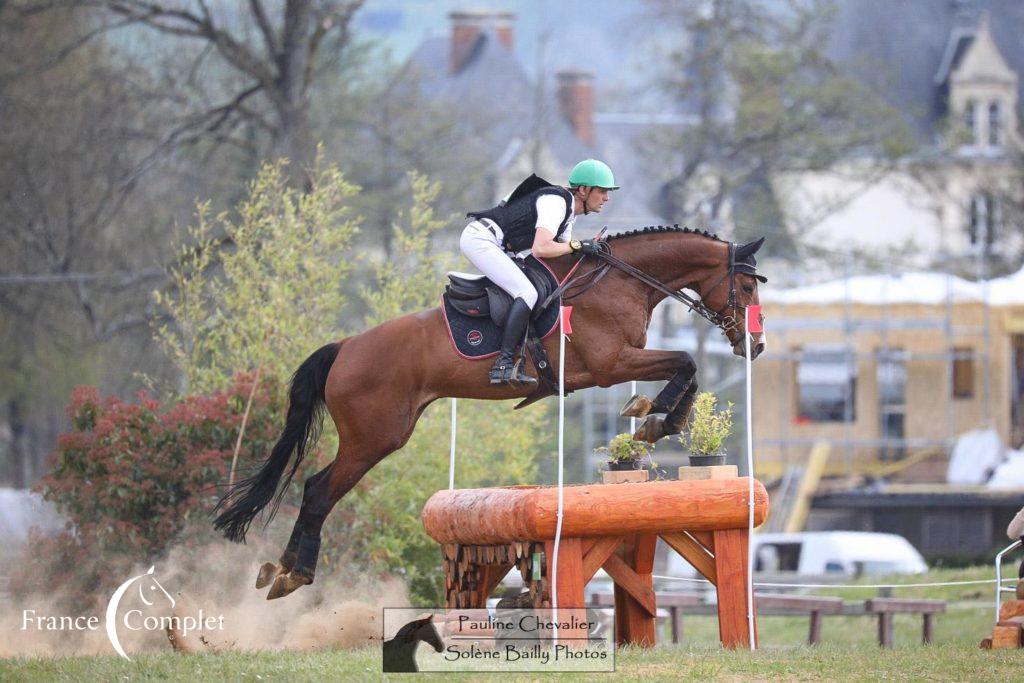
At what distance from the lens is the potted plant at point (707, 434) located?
800cm

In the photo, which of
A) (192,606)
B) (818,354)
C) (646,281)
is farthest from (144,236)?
(646,281)

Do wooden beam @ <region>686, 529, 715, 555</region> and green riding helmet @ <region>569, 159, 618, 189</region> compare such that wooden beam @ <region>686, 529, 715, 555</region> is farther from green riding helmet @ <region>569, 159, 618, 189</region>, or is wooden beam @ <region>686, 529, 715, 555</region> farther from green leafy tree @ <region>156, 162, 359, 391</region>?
green leafy tree @ <region>156, 162, 359, 391</region>

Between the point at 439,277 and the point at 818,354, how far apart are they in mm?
15675

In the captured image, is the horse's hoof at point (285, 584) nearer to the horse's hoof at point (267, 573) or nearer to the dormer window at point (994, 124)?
the horse's hoof at point (267, 573)

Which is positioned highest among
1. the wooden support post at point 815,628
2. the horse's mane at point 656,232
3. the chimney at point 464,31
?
the chimney at point 464,31

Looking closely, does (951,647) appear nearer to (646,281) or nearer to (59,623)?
(646,281)

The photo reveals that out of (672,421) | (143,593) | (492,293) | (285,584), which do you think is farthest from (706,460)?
(143,593)

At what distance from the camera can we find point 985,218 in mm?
31281

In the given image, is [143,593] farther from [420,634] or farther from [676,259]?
[676,259]

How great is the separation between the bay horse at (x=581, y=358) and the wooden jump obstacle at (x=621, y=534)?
2.03ft

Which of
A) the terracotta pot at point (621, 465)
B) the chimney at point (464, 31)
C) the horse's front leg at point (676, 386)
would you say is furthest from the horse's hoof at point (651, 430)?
the chimney at point (464, 31)

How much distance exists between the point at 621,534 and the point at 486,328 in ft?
4.97

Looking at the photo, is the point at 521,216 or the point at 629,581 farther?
the point at 521,216

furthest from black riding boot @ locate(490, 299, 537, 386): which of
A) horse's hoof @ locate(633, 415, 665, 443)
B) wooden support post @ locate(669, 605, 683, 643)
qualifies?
wooden support post @ locate(669, 605, 683, 643)
